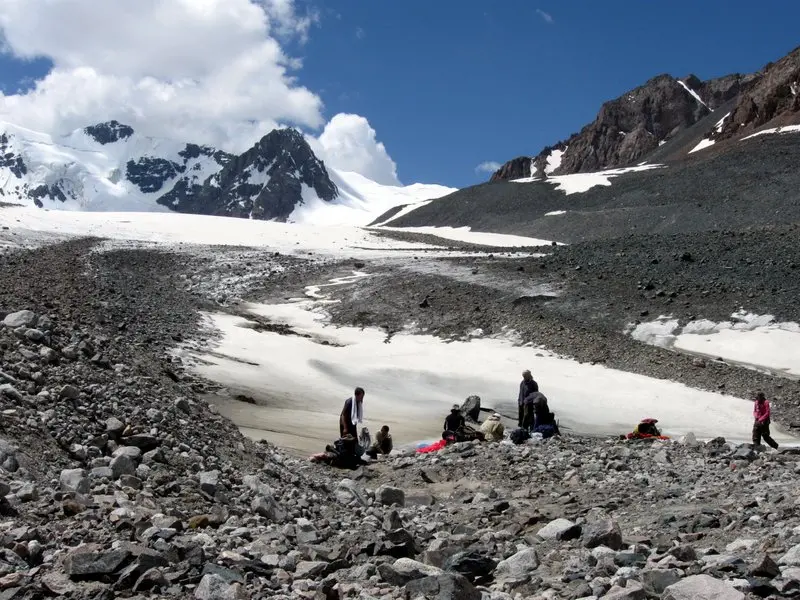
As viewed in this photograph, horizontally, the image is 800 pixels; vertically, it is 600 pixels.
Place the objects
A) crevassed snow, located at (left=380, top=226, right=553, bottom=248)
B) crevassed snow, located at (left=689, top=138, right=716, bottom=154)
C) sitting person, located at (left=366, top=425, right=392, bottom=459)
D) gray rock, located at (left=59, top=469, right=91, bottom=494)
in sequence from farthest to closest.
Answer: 1. crevassed snow, located at (left=689, top=138, right=716, bottom=154)
2. crevassed snow, located at (left=380, top=226, right=553, bottom=248)
3. sitting person, located at (left=366, top=425, right=392, bottom=459)
4. gray rock, located at (left=59, top=469, right=91, bottom=494)

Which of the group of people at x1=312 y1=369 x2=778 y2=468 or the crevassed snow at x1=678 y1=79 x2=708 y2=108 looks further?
the crevassed snow at x1=678 y1=79 x2=708 y2=108

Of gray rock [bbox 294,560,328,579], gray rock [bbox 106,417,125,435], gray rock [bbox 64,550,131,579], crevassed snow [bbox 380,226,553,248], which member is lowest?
gray rock [bbox 294,560,328,579]

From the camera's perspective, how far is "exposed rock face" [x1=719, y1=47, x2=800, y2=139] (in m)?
88.4

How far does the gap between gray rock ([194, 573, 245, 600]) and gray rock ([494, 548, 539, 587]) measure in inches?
A: 77.9

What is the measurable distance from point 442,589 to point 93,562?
7.30 feet

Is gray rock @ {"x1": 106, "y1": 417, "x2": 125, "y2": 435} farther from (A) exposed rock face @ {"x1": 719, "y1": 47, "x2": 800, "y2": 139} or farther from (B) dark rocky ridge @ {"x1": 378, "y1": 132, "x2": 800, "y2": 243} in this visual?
(A) exposed rock face @ {"x1": 719, "y1": 47, "x2": 800, "y2": 139}

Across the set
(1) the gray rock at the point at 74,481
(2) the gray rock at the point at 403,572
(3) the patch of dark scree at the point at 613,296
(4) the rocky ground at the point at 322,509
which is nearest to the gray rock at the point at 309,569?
(4) the rocky ground at the point at 322,509

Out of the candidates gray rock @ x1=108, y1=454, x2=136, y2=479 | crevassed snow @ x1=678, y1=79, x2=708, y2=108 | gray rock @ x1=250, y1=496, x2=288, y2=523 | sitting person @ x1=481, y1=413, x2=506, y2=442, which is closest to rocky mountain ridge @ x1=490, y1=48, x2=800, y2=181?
crevassed snow @ x1=678, y1=79, x2=708, y2=108

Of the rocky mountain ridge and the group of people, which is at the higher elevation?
the rocky mountain ridge

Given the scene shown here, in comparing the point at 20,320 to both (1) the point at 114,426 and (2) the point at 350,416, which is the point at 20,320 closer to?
(1) the point at 114,426

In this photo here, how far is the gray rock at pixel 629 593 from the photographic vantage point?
463 centimetres

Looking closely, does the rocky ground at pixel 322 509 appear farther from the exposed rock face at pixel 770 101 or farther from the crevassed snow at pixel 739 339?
the exposed rock face at pixel 770 101

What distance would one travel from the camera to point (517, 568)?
225 inches

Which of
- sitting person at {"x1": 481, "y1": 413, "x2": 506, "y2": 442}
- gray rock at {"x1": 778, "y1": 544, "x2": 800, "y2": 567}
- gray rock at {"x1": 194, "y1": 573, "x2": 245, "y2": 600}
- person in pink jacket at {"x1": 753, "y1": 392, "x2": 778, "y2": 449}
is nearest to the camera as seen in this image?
gray rock at {"x1": 194, "y1": 573, "x2": 245, "y2": 600}
